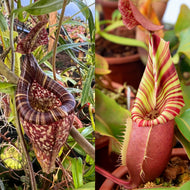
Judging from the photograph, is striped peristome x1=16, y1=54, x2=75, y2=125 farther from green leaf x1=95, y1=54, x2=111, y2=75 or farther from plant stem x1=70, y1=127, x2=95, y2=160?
green leaf x1=95, y1=54, x2=111, y2=75

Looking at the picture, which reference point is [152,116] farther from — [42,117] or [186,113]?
[42,117]

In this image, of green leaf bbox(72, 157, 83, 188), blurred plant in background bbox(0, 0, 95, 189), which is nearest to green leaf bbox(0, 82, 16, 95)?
blurred plant in background bbox(0, 0, 95, 189)

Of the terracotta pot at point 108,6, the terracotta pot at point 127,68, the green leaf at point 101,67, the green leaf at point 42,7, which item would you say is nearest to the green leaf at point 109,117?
the green leaf at point 101,67

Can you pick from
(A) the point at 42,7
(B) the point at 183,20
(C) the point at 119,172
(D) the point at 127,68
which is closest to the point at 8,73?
(A) the point at 42,7

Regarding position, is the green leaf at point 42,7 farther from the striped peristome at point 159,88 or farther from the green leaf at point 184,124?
the green leaf at point 184,124

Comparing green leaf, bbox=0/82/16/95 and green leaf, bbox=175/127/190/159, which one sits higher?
green leaf, bbox=0/82/16/95
